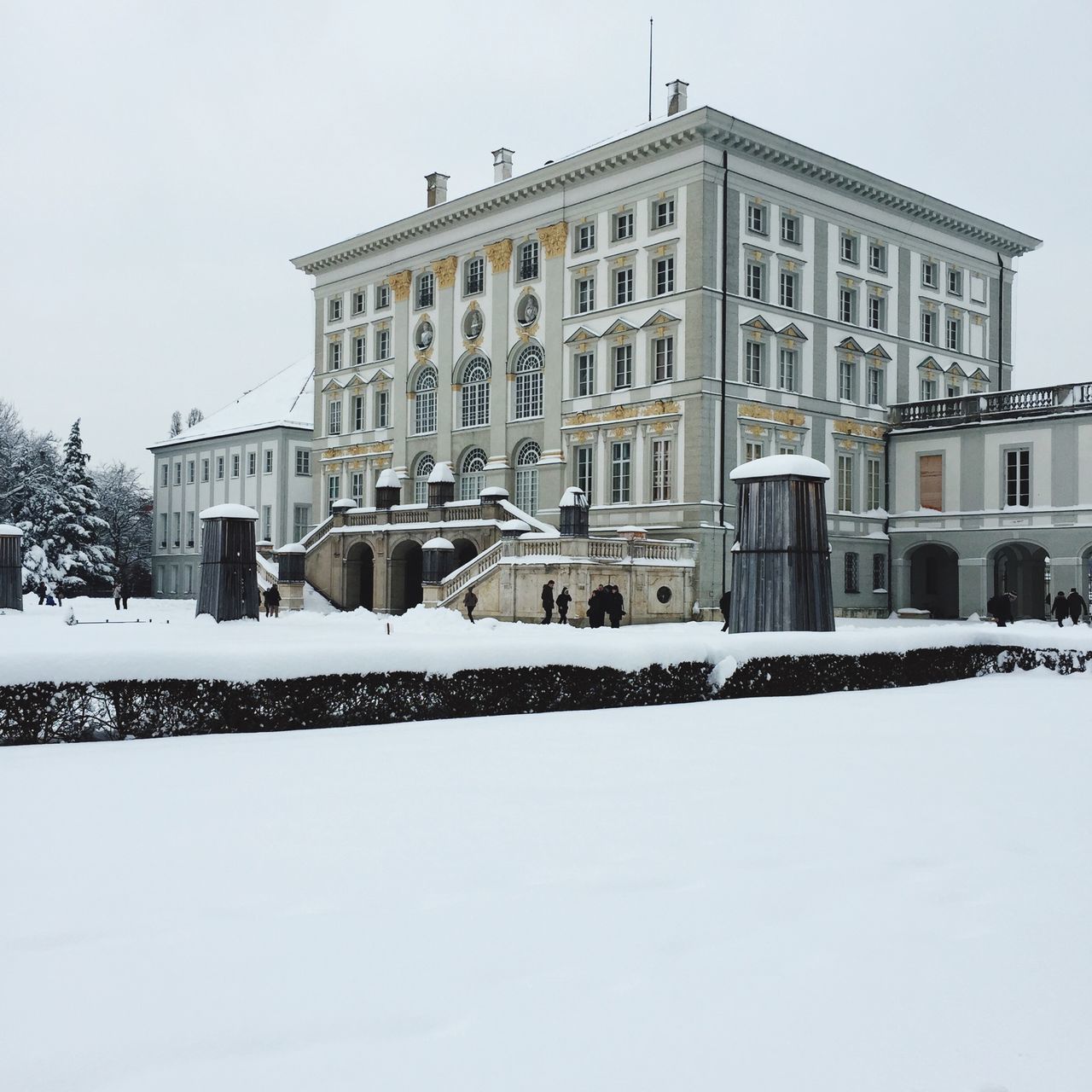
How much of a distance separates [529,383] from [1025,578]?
22.3 metres

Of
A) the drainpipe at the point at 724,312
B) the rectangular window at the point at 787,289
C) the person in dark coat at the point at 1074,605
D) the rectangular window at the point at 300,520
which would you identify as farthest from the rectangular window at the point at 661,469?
the rectangular window at the point at 300,520

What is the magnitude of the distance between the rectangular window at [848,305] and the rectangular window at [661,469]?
986 cm

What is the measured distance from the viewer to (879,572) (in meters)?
45.6

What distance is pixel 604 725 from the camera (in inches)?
518

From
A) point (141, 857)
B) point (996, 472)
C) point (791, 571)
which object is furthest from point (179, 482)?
point (141, 857)

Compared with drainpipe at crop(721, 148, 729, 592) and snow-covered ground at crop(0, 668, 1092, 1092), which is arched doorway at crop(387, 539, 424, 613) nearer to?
drainpipe at crop(721, 148, 729, 592)

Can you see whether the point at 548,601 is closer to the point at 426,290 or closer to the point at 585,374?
the point at 585,374

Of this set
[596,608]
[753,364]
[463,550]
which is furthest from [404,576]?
[596,608]

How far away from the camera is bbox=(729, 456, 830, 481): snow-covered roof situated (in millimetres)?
21188

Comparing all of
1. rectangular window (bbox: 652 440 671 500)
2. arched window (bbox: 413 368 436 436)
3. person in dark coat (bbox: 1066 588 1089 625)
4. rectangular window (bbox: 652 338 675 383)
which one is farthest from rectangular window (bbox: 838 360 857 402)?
arched window (bbox: 413 368 436 436)

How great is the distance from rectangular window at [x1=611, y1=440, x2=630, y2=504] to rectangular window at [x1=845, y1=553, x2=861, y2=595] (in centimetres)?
924

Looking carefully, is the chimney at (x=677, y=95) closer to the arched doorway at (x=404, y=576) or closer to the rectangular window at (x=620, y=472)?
the rectangular window at (x=620, y=472)

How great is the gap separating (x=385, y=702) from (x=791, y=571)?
32.5ft

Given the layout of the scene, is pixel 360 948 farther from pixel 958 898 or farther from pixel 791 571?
pixel 791 571
